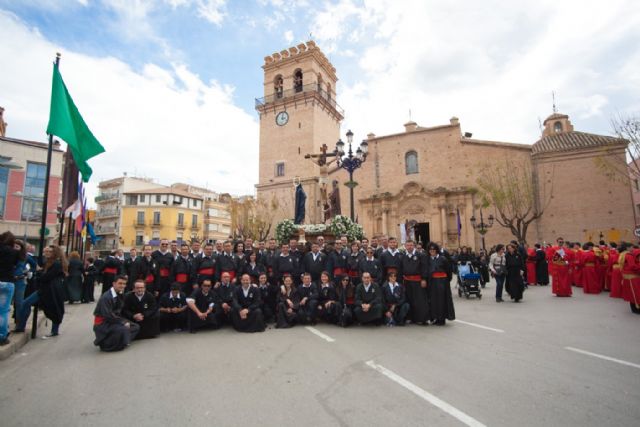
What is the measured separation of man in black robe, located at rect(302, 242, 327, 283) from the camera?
8.99m

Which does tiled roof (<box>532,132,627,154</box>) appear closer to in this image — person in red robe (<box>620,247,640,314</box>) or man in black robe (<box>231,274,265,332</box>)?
person in red robe (<box>620,247,640,314</box>)

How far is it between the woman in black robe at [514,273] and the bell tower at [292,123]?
75.9ft

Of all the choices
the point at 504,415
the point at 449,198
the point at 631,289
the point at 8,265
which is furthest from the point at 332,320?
the point at 449,198

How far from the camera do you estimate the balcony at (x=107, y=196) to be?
52.3 m

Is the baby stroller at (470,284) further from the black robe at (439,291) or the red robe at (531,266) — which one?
the red robe at (531,266)

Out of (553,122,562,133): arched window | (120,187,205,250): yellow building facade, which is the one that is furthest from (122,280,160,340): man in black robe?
(120,187,205,250): yellow building facade

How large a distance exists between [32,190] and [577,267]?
1376 inches

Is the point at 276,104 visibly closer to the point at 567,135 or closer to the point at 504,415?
the point at 567,135

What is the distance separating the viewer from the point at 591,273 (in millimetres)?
12023

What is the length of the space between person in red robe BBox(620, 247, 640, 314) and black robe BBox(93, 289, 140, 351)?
10838 millimetres

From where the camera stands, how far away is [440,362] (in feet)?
15.9

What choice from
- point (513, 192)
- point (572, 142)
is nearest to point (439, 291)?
point (513, 192)

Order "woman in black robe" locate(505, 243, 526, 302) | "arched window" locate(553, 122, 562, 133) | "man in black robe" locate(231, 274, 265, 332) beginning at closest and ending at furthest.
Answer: "man in black robe" locate(231, 274, 265, 332), "woman in black robe" locate(505, 243, 526, 302), "arched window" locate(553, 122, 562, 133)

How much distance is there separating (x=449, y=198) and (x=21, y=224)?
32944 mm
